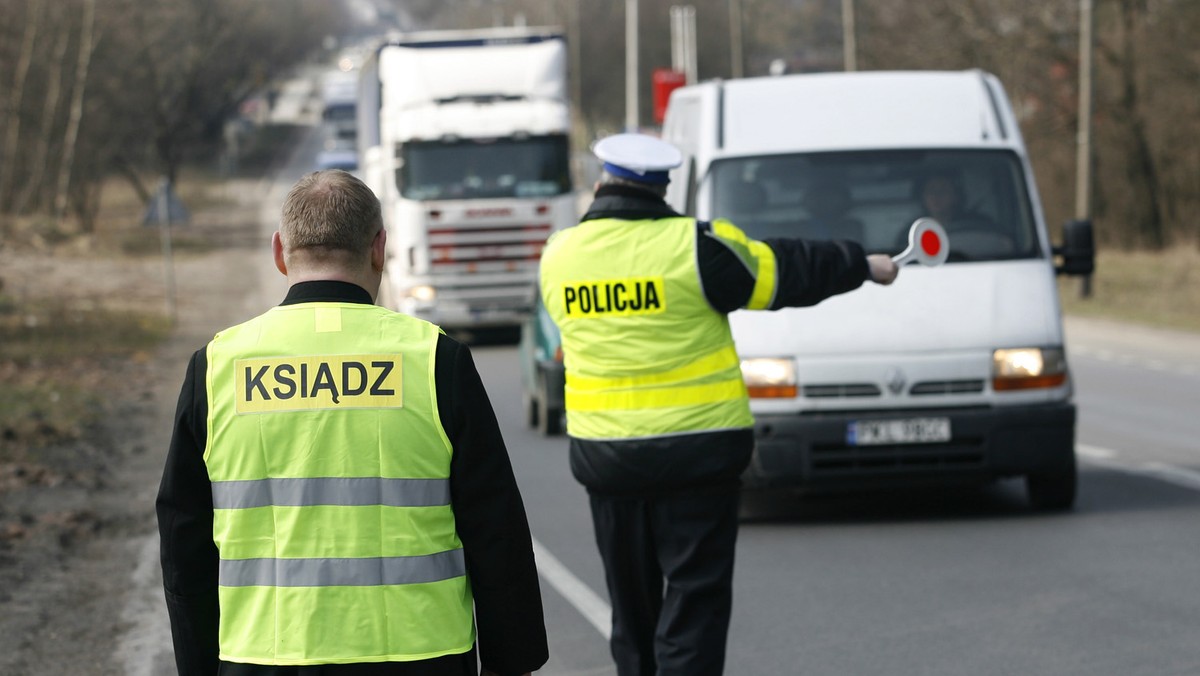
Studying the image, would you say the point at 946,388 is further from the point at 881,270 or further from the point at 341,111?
the point at 341,111

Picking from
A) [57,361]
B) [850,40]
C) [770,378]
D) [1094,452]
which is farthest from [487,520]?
[850,40]

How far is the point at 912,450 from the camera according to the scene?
30.8 ft

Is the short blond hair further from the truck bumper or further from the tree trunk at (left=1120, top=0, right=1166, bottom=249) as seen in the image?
the tree trunk at (left=1120, top=0, right=1166, bottom=249)

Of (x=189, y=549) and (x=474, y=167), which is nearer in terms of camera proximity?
(x=189, y=549)

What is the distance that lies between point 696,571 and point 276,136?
321ft

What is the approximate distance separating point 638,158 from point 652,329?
55cm

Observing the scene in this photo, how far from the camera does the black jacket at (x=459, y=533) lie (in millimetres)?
3338

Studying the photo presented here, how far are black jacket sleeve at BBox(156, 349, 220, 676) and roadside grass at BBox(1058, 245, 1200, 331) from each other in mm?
21658

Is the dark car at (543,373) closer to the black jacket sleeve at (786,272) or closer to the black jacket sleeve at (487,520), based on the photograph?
the black jacket sleeve at (786,272)

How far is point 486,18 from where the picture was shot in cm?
10925

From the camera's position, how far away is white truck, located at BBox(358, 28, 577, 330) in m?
22.4

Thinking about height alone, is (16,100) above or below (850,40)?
below

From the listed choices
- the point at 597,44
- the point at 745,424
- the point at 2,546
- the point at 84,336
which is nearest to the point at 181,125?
the point at 597,44

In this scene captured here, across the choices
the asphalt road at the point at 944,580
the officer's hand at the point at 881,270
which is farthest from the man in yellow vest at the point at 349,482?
the asphalt road at the point at 944,580
